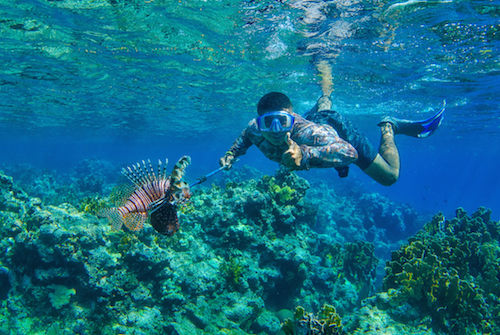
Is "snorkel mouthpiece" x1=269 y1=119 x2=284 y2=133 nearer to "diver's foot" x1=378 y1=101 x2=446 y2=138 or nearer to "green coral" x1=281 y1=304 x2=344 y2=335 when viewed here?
"green coral" x1=281 y1=304 x2=344 y2=335

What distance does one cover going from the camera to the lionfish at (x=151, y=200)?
2.58 metres

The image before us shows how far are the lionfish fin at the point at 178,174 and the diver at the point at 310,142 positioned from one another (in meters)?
1.19

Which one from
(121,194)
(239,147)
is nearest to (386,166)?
(239,147)

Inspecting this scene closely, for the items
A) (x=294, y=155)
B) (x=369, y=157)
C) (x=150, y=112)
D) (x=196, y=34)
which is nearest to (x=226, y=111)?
(x=150, y=112)

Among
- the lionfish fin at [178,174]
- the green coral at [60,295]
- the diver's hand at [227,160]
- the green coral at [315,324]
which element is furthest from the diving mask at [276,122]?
the green coral at [60,295]

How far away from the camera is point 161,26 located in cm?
1105

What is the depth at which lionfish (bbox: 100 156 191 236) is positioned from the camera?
2583mm

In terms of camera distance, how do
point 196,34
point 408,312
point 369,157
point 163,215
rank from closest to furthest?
point 163,215 < point 408,312 < point 369,157 < point 196,34

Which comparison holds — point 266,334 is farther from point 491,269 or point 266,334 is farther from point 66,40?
point 66,40

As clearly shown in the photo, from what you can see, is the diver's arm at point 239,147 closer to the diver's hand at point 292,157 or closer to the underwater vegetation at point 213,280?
the diver's hand at point 292,157

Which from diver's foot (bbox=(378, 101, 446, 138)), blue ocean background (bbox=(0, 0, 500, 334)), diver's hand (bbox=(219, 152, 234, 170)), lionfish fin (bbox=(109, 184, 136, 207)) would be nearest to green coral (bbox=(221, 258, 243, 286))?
diver's hand (bbox=(219, 152, 234, 170))

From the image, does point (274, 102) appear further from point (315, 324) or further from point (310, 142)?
point (315, 324)

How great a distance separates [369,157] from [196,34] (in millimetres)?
10317

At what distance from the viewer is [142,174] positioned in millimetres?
2895
